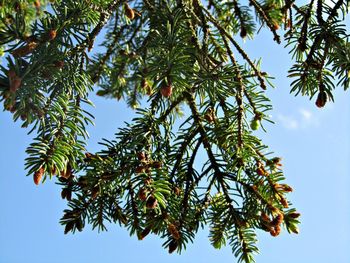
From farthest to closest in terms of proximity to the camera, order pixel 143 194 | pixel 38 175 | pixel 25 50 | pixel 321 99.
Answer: pixel 321 99 → pixel 143 194 → pixel 38 175 → pixel 25 50

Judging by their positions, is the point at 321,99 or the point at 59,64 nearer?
the point at 59,64

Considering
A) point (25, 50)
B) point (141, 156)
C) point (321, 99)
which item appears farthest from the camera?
point (321, 99)

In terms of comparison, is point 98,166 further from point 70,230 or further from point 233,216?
point 233,216

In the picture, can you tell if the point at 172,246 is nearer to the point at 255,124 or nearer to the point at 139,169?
the point at 139,169

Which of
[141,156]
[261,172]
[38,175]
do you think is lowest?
[38,175]

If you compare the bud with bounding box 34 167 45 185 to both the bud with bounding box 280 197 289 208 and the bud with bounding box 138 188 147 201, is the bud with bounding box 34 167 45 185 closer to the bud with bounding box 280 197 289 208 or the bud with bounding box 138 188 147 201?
the bud with bounding box 138 188 147 201

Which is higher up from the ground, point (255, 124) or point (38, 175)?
point (255, 124)

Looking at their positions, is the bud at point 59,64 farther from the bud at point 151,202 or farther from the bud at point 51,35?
the bud at point 151,202

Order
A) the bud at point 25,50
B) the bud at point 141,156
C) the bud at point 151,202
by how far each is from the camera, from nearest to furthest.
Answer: the bud at point 25,50
the bud at point 151,202
the bud at point 141,156

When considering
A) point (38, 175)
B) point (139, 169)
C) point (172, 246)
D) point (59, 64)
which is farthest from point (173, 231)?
point (59, 64)

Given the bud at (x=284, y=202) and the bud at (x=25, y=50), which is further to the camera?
the bud at (x=284, y=202)

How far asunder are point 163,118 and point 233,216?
478 millimetres

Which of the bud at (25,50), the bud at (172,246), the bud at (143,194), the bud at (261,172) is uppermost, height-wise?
the bud at (261,172)

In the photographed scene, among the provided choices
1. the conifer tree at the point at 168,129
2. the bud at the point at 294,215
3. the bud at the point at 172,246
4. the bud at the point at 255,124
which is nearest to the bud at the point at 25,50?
the conifer tree at the point at 168,129
